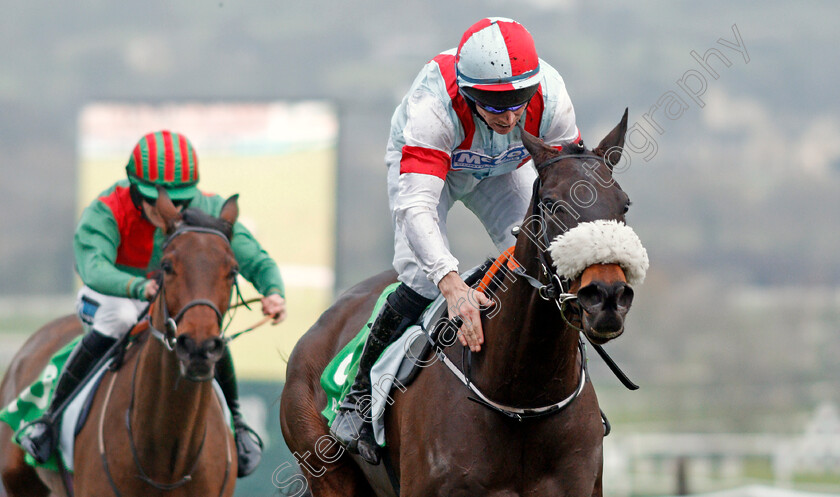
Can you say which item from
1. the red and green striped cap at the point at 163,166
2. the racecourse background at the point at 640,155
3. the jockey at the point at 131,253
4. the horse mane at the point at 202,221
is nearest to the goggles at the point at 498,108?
the horse mane at the point at 202,221

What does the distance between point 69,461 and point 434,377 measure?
277cm

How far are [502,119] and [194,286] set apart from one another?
1.79 meters

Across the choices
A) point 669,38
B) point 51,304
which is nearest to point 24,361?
point 51,304

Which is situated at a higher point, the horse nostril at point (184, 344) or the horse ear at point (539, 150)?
the horse ear at point (539, 150)

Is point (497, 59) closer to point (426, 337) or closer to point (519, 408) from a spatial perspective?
point (426, 337)

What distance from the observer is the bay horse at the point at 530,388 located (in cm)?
318

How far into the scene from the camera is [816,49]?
15.1 meters

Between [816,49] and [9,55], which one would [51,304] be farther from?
[816,49]

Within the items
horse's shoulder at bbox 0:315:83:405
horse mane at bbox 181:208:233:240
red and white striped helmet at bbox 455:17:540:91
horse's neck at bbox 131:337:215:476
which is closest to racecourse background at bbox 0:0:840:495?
horse's shoulder at bbox 0:315:83:405

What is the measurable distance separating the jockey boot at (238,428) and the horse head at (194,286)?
40.4 inches

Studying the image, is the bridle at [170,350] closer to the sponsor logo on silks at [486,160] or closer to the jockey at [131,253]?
the jockey at [131,253]

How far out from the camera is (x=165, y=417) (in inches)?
202

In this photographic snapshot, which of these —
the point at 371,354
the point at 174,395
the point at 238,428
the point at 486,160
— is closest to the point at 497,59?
the point at 486,160

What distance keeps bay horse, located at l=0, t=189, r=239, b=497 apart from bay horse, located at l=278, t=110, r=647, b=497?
1.29 metres
